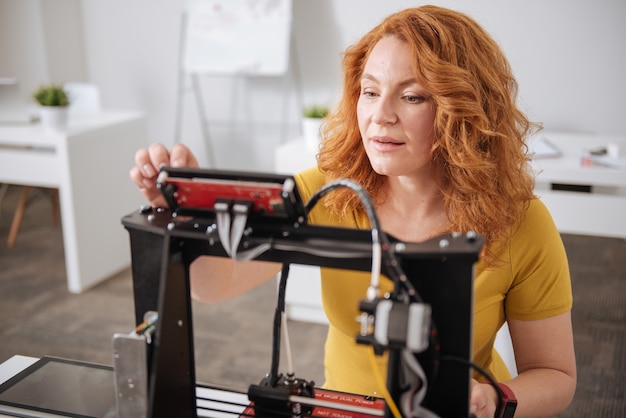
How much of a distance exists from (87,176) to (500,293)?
7.45ft

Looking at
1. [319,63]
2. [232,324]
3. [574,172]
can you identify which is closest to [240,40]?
[319,63]

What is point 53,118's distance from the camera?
291cm

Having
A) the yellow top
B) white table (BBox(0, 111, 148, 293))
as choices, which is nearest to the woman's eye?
the yellow top

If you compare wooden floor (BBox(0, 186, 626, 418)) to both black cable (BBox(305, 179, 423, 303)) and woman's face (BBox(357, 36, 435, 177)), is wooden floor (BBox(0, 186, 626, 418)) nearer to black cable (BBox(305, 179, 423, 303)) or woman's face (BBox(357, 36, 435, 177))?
woman's face (BBox(357, 36, 435, 177))

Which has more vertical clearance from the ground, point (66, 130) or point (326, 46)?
point (326, 46)

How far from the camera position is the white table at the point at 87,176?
291 cm

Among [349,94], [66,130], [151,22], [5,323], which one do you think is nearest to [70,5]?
[151,22]

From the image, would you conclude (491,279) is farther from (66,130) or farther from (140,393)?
(66,130)

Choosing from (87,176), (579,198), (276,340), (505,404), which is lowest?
(87,176)

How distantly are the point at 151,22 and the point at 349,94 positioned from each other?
3348mm

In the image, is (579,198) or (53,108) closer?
(579,198)

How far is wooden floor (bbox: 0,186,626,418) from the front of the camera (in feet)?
7.71

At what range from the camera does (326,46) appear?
3.84 metres

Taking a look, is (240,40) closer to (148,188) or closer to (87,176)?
(87,176)
